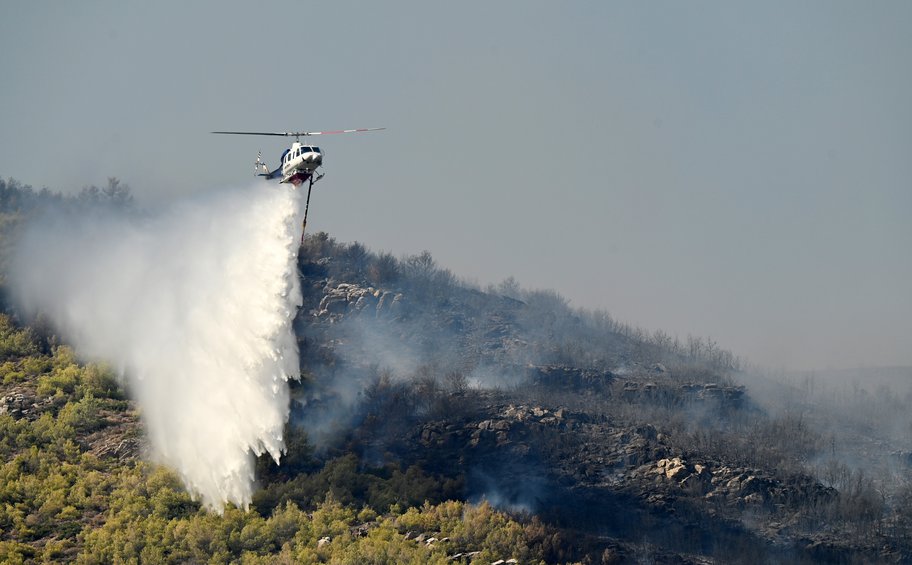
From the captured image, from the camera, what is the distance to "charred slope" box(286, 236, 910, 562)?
354 feet

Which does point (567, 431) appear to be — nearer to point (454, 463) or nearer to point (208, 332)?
point (454, 463)

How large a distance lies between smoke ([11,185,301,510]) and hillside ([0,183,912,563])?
8.63ft

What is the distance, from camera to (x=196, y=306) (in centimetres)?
10969

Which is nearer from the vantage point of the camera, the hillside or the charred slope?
the hillside

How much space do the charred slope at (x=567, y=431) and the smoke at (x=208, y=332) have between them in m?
13.8

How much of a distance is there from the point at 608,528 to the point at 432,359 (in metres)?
51.7

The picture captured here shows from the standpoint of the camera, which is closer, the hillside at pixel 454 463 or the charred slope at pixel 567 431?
the hillside at pixel 454 463

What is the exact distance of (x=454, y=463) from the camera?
373 feet

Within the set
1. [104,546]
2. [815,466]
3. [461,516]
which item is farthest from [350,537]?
[815,466]

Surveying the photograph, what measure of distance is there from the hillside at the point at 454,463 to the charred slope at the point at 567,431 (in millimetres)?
281

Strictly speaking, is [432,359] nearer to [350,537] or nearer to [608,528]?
[608,528]

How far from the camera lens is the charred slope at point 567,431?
108m

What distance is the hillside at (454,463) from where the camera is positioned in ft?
297

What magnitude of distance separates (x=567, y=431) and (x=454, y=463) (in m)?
15.4
